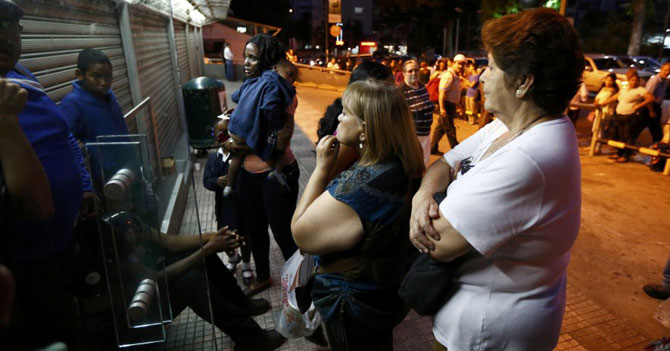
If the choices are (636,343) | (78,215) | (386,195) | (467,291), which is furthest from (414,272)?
(636,343)

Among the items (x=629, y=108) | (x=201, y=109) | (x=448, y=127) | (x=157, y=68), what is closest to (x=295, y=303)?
(x=157, y=68)

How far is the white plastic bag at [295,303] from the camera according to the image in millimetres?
2148

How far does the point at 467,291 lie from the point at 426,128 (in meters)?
3.48

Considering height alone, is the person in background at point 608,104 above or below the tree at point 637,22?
→ below

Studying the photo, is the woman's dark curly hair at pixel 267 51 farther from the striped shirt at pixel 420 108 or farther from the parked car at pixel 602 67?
the parked car at pixel 602 67

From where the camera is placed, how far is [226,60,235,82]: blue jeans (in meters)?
19.0

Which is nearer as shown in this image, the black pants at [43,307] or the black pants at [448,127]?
the black pants at [43,307]

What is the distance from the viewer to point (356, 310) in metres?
1.85

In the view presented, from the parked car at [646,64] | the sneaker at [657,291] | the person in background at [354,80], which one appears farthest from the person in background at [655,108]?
the parked car at [646,64]

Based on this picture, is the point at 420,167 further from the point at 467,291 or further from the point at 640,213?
the point at 640,213

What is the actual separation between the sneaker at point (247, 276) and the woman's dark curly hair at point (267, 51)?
65.3 inches

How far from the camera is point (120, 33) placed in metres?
3.46

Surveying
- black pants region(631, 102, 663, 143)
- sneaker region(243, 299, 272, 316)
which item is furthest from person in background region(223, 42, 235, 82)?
sneaker region(243, 299, 272, 316)

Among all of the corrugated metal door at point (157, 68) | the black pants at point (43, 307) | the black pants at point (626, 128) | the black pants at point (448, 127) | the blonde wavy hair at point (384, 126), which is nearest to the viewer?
the black pants at point (43, 307)
